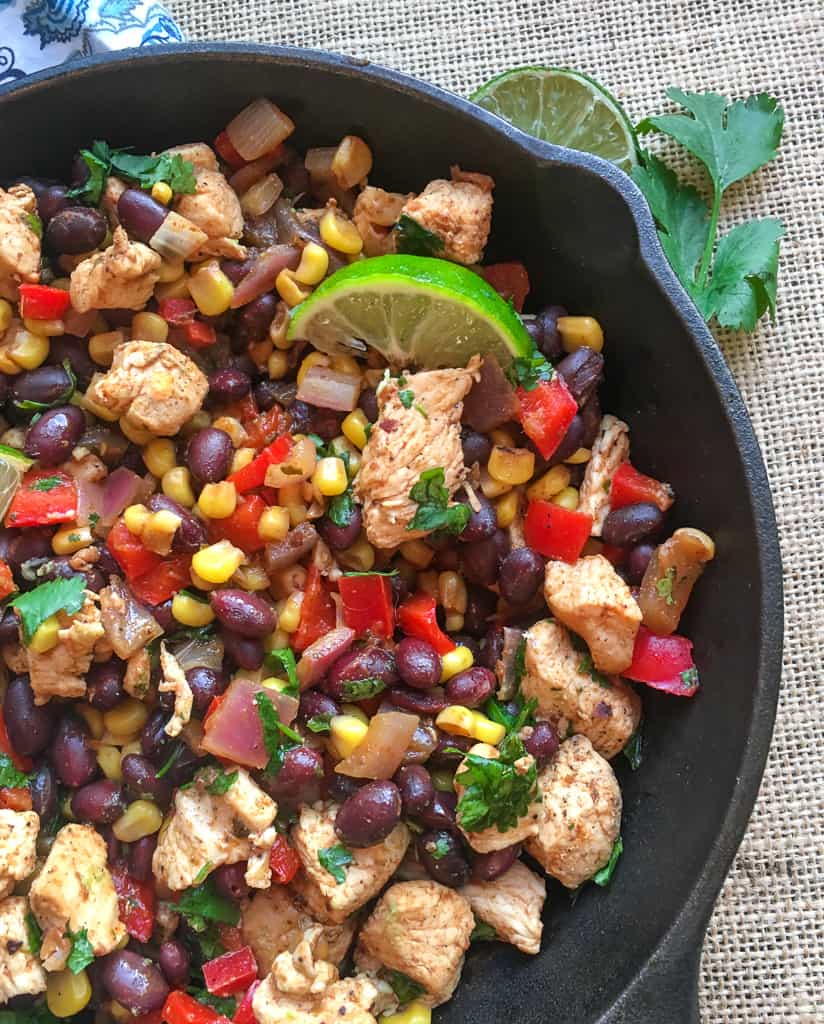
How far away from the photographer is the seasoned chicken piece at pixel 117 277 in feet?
11.1

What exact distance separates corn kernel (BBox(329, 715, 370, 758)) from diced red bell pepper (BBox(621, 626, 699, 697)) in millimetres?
937

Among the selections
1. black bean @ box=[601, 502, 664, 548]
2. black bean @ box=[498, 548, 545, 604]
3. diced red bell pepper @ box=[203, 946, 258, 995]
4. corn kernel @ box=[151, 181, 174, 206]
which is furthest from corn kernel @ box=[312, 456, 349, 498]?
diced red bell pepper @ box=[203, 946, 258, 995]

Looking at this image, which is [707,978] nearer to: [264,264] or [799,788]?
[799,788]

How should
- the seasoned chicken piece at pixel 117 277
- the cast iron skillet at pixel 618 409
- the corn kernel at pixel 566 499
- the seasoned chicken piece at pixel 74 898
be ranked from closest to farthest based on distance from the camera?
the cast iron skillet at pixel 618 409, the seasoned chicken piece at pixel 74 898, the seasoned chicken piece at pixel 117 277, the corn kernel at pixel 566 499

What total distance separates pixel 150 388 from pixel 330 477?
662 mm

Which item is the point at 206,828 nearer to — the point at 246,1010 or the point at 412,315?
the point at 246,1010

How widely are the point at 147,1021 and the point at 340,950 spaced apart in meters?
0.67

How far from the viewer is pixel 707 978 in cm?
387

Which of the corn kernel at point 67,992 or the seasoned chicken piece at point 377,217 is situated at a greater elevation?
the seasoned chicken piece at point 377,217

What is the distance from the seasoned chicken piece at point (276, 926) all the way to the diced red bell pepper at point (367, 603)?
3.13 ft

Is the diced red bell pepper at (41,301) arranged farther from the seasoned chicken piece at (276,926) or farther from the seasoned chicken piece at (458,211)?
the seasoned chicken piece at (276,926)

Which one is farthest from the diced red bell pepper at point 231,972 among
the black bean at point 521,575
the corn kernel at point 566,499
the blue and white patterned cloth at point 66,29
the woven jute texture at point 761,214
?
the blue and white patterned cloth at point 66,29

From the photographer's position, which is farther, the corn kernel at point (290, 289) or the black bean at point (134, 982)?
the corn kernel at point (290, 289)

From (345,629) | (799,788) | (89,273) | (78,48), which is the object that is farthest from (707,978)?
(78,48)
